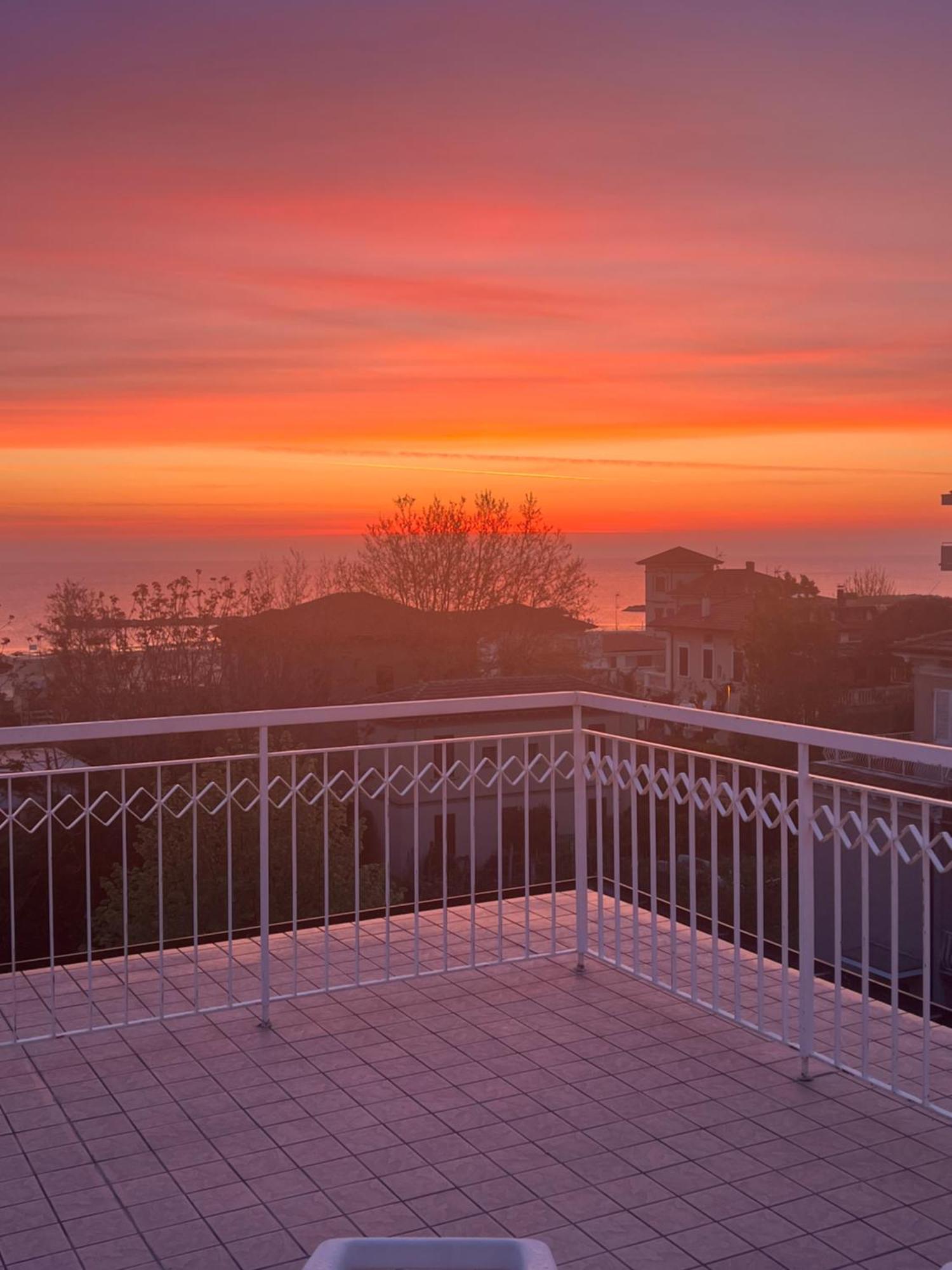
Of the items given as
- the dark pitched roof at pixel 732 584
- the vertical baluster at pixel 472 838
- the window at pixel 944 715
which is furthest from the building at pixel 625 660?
the vertical baluster at pixel 472 838

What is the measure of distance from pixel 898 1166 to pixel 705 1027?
0.98m

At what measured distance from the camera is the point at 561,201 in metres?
9.98

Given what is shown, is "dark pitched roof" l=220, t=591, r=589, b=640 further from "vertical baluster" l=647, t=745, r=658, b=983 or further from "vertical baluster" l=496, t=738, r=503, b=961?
"vertical baluster" l=647, t=745, r=658, b=983

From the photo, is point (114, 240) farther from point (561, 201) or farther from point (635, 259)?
point (635, 259)

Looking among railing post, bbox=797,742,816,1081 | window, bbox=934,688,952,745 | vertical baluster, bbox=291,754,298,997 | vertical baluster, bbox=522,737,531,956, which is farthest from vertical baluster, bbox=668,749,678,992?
window, bbox=934,688,952,745

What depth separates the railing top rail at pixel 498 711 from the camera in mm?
3166

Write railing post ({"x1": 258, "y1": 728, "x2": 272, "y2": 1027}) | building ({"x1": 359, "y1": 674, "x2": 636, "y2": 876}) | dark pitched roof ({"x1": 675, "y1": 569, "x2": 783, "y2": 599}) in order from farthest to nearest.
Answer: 1. dark pitched roof ({"x1": 675, "y1": 569, "x2": 783, "y2": 599})
2. building ({"x1": 359, "y1": 674, "x2": 636, "y2": 876})
3. railing post ({"x1": 258, "y1": 728, "x2": 272, "y2": 1027})

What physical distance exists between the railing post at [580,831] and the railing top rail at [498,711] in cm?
12

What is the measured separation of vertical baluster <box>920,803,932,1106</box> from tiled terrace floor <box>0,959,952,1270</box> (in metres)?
0.18

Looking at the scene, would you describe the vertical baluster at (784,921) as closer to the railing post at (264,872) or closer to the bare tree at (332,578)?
the railing post at (264,872)

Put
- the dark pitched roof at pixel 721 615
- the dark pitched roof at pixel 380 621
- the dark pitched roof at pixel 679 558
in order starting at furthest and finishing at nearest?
1. the dark pitched roof at pixel 721 615
2. the dark pitched roof at pixel 679 558
3. the dark pitched roof at pixel 380 621

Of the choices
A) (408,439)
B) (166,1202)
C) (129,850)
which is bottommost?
(129,850)

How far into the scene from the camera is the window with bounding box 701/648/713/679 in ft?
76.2

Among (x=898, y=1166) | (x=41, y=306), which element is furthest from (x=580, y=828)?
(x=41, y=306)
